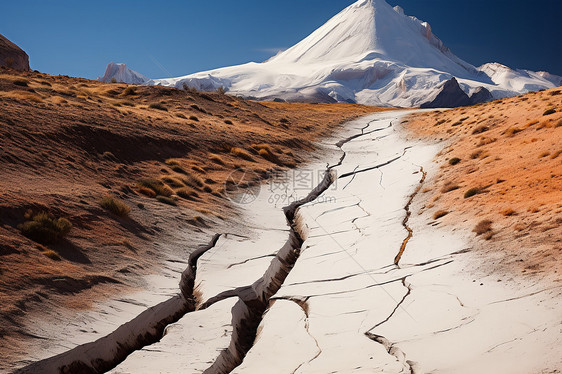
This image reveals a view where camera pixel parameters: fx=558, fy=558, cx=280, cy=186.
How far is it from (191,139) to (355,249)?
43.2 ft

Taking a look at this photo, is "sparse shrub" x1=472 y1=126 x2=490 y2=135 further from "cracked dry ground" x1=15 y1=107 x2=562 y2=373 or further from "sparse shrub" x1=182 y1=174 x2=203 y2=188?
"sparse shrub" x1=182 y1=174 x2=203 y2=188

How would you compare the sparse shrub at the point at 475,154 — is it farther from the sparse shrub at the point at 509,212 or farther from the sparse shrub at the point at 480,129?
the sparse shrub at the point at 509,212

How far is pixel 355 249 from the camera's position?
12484 millimetres

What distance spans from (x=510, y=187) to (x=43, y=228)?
10.4 meters

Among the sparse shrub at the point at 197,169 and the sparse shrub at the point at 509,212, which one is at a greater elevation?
the sparse shrub at the point at 197,169

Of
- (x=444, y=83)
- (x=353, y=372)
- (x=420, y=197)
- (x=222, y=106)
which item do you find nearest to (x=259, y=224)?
(x=420, y=197)

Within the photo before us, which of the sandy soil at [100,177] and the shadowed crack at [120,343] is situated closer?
the shadowed crack at [120,343]

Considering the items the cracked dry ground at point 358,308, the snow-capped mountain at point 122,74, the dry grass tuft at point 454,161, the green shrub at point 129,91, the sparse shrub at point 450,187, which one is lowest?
the cracked dry ground at point 358,308

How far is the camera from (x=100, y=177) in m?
16.0

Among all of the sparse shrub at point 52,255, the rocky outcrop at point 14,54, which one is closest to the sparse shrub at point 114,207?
the sparse shrub at point 52,255

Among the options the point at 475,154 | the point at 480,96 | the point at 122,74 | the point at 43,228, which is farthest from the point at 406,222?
the point at 122,74

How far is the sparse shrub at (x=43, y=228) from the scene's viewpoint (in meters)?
10.2

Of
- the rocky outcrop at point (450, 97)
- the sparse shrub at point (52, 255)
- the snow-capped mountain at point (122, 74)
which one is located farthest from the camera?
the snow-capped mountain at point (122, 74)

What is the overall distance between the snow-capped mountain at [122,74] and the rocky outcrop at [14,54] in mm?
140419
